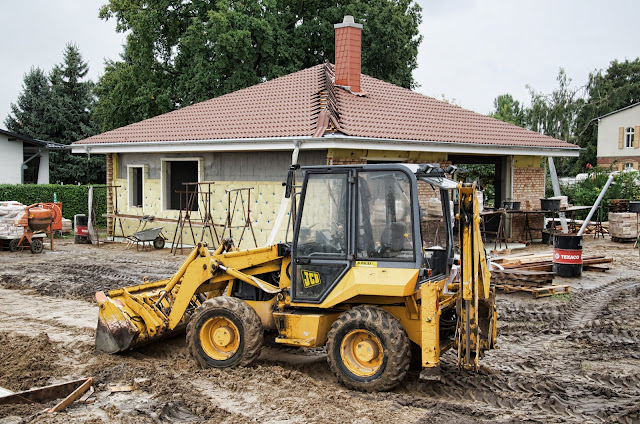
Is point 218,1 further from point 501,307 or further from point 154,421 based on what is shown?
point 154,421

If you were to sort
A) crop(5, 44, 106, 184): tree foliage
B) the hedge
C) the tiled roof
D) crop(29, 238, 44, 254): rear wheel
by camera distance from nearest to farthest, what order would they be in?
1. the tiled roof
2. crop(29, 238, 44, 254): rear wheel
3. the hedge
4. crop(5, 44, 106, 184): tree foliage

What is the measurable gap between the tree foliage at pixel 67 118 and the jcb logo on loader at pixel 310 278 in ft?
109

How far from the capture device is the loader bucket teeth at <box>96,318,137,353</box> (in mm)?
8203

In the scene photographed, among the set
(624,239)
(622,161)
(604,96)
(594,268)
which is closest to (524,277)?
(594,268)

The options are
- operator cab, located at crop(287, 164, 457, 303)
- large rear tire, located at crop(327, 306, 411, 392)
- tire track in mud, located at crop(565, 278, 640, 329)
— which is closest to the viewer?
large rear tire, located at crop(327, 306, 411, 392)

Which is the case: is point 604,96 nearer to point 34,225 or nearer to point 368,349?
point 34,225

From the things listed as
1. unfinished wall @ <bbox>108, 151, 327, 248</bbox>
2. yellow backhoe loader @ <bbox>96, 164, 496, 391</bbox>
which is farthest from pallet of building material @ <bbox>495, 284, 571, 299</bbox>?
yellow backhoe loader @ <bbox>96, 164, 496, 391</bbox>

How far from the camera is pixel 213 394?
23.2 feet

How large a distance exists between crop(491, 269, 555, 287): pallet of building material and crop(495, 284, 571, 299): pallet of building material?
16cm

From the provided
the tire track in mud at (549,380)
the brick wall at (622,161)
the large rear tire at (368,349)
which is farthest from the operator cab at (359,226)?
the brick wall at (622,161)

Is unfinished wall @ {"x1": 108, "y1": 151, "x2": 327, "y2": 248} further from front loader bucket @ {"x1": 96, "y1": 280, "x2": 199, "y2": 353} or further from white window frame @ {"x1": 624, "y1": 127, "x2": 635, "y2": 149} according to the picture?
white window frame @ {"x1": 624, "y1": 127, "x2": 635, "y2": 149}

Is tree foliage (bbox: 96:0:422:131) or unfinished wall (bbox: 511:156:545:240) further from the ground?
tree foliage (bbox: 96:0:422:131)

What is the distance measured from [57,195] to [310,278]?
22.9 m

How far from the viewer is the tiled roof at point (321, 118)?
17.9 meters
